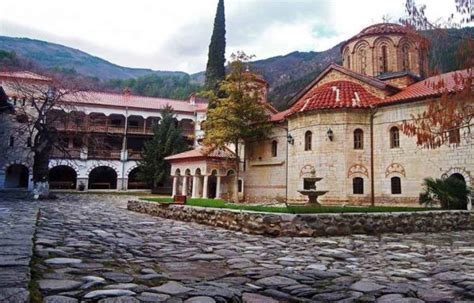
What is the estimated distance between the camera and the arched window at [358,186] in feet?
56.4

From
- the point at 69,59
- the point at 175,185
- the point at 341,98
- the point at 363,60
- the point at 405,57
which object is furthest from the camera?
the point at 69,59

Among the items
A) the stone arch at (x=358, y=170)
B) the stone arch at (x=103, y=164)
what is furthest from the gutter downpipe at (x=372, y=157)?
the stone arch at (x=103, y=164)

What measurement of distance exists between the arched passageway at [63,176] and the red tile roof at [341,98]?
24823 millimetres

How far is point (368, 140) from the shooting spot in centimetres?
1756

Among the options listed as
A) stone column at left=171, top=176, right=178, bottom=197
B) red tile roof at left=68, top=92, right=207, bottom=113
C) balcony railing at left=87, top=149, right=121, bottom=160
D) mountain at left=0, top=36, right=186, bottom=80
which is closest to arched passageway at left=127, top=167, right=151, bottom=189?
balcony railing at left=87, top=149, right=121, bottom=160

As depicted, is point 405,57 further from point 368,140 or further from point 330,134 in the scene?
point 330,134

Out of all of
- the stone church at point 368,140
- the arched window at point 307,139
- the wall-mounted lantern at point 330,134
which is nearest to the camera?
the stone church at point 368,140

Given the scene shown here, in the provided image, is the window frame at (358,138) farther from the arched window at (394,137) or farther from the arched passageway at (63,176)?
the arched passageway at (63,176)

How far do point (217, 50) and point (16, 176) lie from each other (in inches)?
864

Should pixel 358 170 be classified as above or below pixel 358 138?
below

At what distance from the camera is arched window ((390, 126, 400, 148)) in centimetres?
1686

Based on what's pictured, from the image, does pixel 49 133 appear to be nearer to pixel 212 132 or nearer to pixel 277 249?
pixel 212 132

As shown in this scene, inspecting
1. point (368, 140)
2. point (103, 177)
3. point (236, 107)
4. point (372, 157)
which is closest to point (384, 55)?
point (368, 140)

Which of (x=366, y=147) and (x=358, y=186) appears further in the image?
(x=366, y=147)
